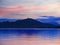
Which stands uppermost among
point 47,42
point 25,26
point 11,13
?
point 11,13

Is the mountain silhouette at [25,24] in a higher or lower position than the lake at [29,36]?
higher

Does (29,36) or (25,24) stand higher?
(25,24)

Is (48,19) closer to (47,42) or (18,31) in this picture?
(47,42)

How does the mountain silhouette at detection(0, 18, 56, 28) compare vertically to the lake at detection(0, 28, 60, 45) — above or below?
above

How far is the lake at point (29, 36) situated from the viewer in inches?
99.4

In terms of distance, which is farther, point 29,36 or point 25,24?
point 29,36

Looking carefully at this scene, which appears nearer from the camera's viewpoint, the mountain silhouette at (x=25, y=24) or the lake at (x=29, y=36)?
the lake at (x=29, y=36)

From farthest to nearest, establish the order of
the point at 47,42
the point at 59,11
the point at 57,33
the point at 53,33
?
the point at 53,33, the point at 57,33, the point at 59,11, the point at 47,42

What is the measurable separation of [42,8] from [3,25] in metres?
0.60

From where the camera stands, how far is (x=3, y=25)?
2.70 m

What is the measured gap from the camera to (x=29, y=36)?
292cm

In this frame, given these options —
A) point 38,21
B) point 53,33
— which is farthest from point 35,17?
point 53,33

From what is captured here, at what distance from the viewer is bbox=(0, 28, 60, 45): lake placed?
8.29ft

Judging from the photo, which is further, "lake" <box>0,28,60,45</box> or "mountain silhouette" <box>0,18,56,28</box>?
"mountain silhouette" <box>0,18,56,28</box>
